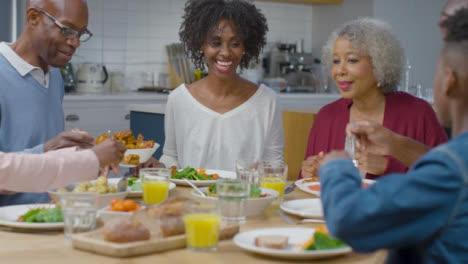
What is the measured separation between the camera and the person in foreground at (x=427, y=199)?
44.5 inches

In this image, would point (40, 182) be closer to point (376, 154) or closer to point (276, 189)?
point (276, 189)

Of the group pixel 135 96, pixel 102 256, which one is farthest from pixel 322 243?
pixel 135 96

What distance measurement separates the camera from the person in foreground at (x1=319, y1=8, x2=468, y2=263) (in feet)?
3.71

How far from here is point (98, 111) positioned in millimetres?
5223

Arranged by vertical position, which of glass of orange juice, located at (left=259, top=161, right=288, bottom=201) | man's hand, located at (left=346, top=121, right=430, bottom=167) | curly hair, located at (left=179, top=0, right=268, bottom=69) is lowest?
glass of orange juice, located at (left=259, top=161, right=288, bottom=201)

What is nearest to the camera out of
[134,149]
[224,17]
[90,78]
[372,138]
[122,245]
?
[122,245]

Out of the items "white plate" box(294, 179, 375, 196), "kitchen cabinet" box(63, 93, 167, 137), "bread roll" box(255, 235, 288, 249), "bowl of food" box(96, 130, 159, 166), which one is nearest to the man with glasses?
"bowl of food" box(96, 130, 159, 166)

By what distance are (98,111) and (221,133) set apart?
7.62 ft

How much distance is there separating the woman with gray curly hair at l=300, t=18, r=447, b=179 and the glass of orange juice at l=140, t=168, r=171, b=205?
110 centimetres

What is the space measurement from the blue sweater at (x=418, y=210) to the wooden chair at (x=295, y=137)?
10.0 feet

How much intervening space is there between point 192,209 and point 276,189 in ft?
2.17

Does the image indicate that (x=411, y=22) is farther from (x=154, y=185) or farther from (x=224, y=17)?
(x=154, y=185)

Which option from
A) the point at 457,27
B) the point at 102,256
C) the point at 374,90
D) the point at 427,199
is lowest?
the point at 102,256

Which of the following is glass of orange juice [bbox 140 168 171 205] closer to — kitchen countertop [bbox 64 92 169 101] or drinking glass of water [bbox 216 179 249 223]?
drinking glass of water [bbox 216 179 249 223]
